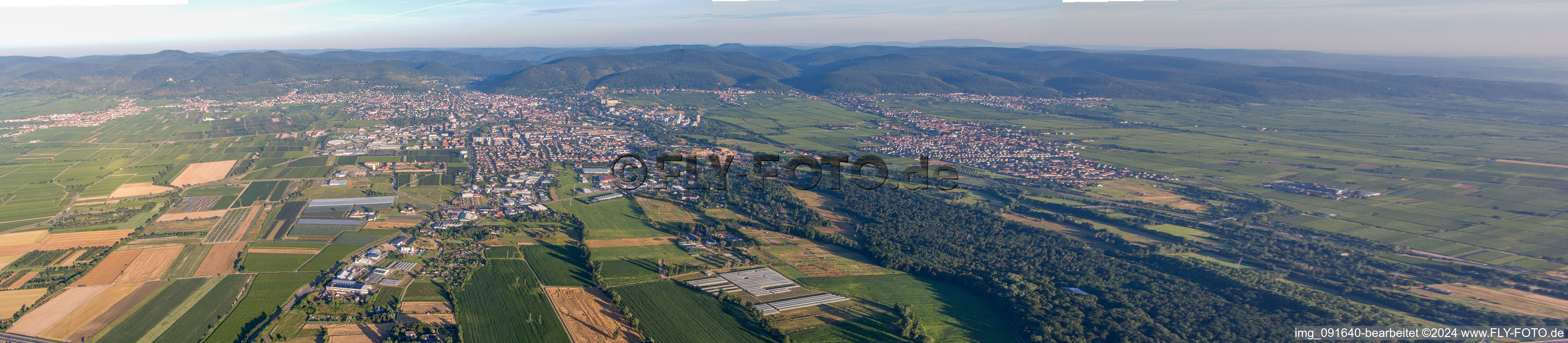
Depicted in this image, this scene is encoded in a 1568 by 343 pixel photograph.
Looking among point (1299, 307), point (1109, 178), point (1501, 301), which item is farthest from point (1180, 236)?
point (1109, 178)

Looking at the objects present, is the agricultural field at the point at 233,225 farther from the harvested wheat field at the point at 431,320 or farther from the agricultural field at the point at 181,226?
the harvested wheat field at the point at 431,320

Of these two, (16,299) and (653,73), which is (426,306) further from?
(653,73)

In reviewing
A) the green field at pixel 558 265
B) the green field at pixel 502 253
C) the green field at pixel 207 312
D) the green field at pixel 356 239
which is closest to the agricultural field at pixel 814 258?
the green field at pixel 558 265

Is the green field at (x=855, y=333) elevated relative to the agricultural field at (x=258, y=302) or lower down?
lower down

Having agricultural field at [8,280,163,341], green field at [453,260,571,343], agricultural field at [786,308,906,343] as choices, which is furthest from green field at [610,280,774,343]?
agricultural field at [8,280,163,341]

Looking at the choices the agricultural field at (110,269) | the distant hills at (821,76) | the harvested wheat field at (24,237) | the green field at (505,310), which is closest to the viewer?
the green field at (505,310)

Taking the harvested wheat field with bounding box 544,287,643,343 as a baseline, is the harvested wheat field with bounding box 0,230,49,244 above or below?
above

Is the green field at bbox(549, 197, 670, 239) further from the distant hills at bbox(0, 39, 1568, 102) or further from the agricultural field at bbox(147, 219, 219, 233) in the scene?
the distant hills at bbox(0, 39, 1568, 102)

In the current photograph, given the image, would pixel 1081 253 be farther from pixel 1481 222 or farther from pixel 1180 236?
pixel 1481 222
